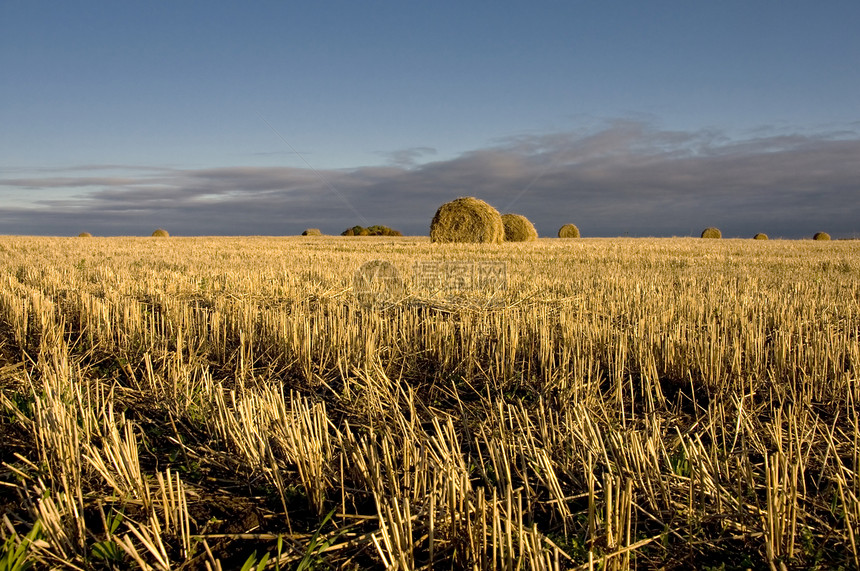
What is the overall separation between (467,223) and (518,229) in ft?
17.0

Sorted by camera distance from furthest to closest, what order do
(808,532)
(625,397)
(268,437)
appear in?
(625,397)
(268,437)
(808,532)

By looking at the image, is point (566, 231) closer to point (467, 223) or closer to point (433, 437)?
point (467, 223)

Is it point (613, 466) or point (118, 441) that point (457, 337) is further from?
point (118, 441)

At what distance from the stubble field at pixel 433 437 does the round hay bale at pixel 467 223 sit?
13.7 m

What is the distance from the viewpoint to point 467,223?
20.2 m

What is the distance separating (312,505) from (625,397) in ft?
6.86

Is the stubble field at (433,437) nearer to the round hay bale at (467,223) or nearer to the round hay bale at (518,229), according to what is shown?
the round hay bale at (467,223)

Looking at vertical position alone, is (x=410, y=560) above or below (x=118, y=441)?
below

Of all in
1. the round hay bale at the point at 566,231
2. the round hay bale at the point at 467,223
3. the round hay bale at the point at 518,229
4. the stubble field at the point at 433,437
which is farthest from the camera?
the round hay bale at the point at 566,231

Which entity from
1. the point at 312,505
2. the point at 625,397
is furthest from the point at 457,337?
the point at 312,505

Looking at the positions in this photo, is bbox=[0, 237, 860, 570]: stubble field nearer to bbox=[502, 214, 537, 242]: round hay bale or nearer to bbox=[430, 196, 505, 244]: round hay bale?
bbox=[430, 196, 505, 244]: round hay bale

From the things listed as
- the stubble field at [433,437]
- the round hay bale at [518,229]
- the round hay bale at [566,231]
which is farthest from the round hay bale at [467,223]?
the stubble field at [433,437]

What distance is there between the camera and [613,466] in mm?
2344

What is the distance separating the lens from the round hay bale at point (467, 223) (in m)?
20.0
